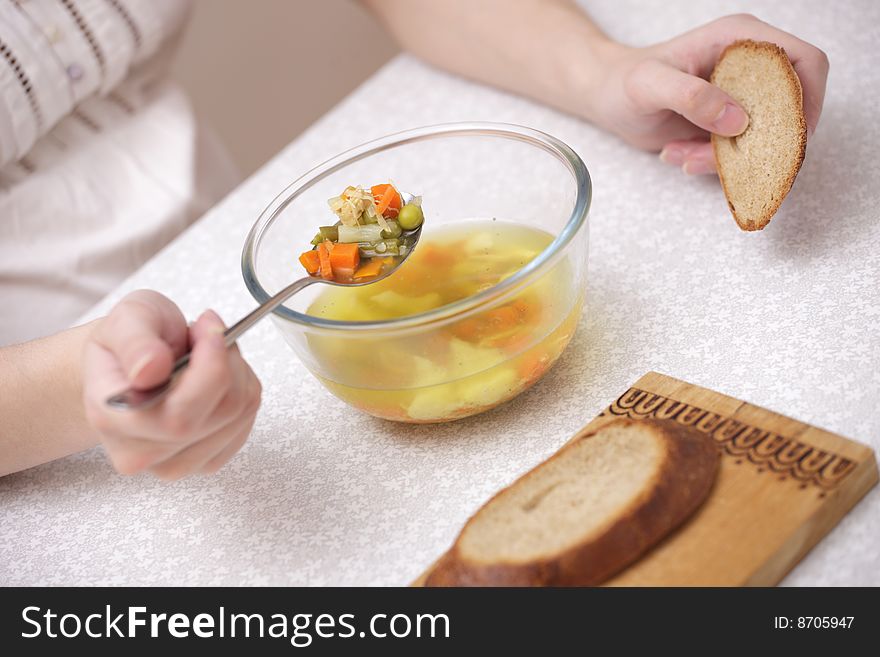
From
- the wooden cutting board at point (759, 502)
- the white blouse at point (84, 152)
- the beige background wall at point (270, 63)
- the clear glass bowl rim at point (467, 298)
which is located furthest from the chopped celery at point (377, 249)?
the beige background wall at point (270, 63)

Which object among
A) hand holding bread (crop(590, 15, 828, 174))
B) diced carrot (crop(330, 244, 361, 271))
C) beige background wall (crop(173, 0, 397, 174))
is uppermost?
hand holding bread (crop(590, 15, 828, 174))

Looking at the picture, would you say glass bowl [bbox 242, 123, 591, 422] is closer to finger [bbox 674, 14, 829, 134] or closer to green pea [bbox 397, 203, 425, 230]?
green pea [bbox 397, 203, 425, 230]

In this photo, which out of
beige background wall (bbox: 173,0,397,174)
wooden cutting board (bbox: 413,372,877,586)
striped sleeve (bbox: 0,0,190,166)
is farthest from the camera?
beige background wall (bbox: 173,0,397,174)

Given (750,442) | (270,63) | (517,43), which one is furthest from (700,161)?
(270,63)

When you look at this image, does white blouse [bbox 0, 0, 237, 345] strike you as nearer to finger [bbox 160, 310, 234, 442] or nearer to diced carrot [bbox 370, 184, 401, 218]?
diced carrot [bbox 370, 184, 401, 218]

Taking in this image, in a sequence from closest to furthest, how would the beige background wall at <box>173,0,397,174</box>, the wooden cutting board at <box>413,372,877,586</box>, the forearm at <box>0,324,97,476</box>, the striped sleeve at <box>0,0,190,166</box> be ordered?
the wooden cutting board at <box>413,372,877,586</box> → the forearm at <box>0,324,97,476</box> → the striped sleeve at <box>0,0,190,166</box> → the beige background wall at <box>173,0,397,174</box>

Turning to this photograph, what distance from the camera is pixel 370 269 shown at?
1001mm

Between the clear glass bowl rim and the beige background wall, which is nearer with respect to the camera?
the clear glass bowl rim

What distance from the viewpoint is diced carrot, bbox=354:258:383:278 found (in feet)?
3.28

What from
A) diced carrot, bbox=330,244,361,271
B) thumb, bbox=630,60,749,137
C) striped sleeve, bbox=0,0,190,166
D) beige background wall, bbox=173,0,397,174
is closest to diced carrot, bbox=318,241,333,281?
diced carrot, bbox=330,244,361,271

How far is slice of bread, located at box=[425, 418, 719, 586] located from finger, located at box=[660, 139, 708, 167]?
50 cm

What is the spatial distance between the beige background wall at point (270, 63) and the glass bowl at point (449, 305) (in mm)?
1902

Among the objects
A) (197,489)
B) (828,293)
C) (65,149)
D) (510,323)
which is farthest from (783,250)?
(65,149)

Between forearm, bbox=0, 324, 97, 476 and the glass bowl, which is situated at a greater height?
the glass bowl
